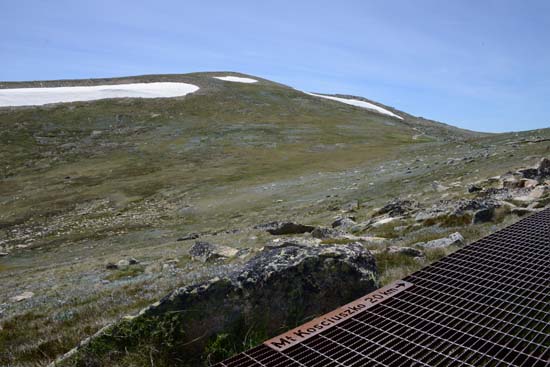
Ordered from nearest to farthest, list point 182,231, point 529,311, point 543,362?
1. point 543,362
2. point 529,311
3. point 182,231

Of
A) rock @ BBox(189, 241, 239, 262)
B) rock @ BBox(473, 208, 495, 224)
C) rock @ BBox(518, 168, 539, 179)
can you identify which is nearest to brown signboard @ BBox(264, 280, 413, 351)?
rock @ BBox(473, 208, 495, 224)

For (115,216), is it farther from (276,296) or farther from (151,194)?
(276,296)

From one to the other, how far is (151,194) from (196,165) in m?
14.1

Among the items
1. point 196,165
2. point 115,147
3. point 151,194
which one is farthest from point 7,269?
point 115,147

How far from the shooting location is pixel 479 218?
12.8 meters

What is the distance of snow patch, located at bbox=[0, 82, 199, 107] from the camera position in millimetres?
88938

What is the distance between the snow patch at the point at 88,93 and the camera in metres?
88.9

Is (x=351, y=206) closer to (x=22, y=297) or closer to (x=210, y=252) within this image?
(x=210, y=252)

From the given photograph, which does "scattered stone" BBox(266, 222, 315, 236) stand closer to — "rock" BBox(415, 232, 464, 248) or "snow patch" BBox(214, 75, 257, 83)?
"rock" BBox(415, 232, 464, 248)

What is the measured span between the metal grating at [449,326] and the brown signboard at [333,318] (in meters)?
0.07

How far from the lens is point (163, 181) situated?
49.4m

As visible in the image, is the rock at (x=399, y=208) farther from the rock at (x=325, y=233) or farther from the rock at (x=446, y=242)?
the rock at (x=446, y=242)

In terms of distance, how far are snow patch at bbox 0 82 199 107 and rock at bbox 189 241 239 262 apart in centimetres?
8356

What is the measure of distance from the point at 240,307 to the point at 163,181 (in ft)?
147
